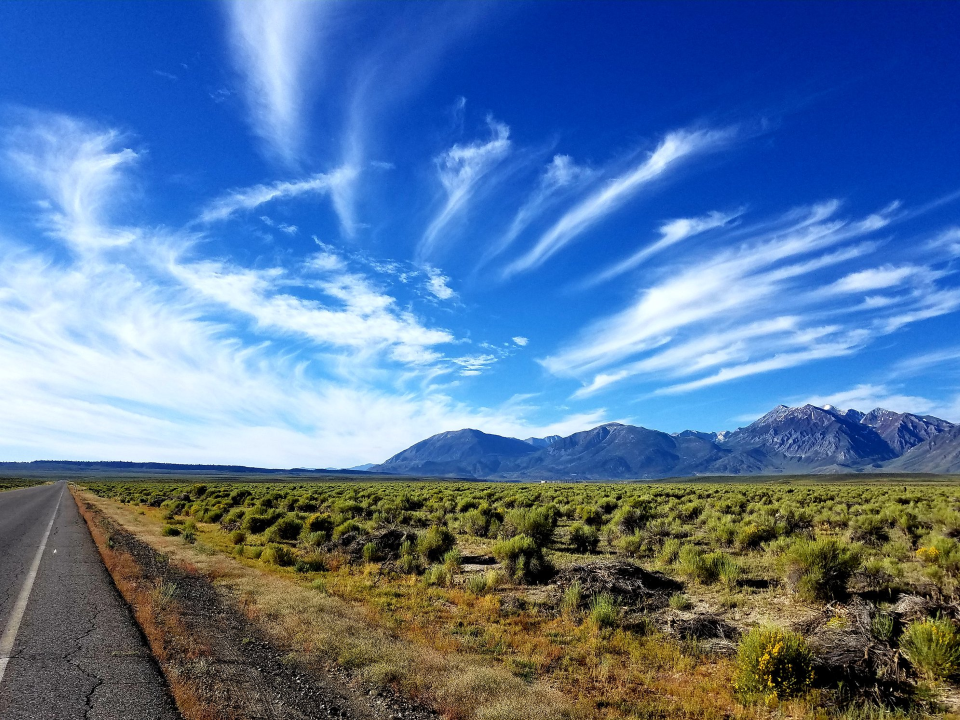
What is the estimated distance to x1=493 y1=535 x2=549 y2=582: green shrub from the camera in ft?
48.5

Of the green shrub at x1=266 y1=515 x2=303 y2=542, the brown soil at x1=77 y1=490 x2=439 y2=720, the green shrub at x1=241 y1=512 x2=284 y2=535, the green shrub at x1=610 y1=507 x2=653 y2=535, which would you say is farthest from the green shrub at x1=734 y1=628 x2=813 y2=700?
the green shrub at x1=241 y1=512 x2=284 y2=535

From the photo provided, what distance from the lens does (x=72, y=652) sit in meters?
8.20

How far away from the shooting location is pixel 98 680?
7.16 meters

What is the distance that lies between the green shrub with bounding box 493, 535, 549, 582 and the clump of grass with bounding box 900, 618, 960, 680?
879cm

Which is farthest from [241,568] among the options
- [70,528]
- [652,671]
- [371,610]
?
[70,528]

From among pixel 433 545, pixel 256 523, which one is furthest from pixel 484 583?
pixel 256 523

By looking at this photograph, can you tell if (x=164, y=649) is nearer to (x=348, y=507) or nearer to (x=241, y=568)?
(x=241, y=568)

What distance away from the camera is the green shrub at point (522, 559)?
14789 mm

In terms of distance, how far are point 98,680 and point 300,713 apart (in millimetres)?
3169

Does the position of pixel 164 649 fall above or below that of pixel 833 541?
below

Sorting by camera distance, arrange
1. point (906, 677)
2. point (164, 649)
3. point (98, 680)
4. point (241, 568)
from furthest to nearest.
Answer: point (241, 568)
point (164, 649)
point (906, 677)
point (98, 680)

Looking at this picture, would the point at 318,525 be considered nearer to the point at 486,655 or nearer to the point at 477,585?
the point at 477,585

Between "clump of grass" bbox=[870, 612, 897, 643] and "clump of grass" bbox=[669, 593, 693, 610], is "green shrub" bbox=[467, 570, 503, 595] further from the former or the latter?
"clump of grass" bbox=[870, 612, 897, 643]

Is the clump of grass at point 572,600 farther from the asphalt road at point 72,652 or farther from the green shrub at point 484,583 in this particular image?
the asphalt road at point 72,652
